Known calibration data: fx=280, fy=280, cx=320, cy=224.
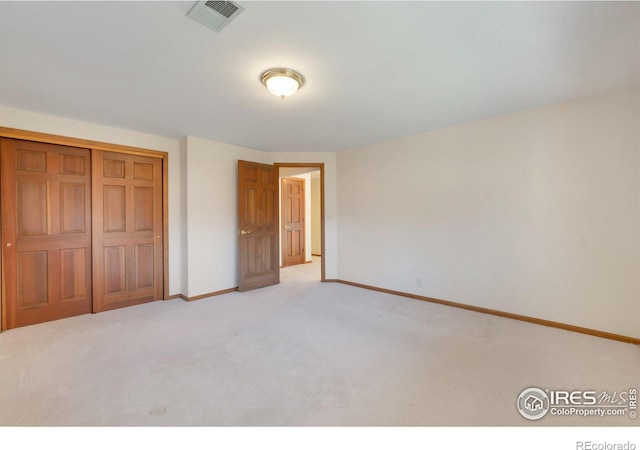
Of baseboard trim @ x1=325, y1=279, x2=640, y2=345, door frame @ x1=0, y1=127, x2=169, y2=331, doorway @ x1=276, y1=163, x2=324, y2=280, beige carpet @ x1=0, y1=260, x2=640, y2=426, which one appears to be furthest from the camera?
doorway @ x1=276, y1=163, x2=324, y2=280

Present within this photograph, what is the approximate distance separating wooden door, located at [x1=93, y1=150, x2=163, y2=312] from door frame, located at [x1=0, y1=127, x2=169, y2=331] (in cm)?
5

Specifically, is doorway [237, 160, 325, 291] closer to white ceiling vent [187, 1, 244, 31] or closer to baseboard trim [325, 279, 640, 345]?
baseboard trim [325, 279, 640, 345]

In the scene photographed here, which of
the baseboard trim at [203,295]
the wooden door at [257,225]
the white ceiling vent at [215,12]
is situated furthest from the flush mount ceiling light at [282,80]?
the baseboard trim at [203,295]

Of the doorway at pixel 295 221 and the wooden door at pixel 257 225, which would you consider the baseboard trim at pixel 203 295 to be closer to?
the wooden door at pixel 257 225

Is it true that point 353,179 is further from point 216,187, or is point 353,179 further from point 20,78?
point 20,78

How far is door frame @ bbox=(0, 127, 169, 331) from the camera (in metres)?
2.95

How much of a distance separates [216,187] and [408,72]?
3.15 meters

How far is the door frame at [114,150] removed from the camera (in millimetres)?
2947

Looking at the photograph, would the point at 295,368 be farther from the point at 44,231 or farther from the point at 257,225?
the point at 44,231

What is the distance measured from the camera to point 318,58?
6.88 feet

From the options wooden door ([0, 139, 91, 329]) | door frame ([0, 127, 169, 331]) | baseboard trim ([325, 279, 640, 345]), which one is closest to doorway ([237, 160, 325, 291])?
door frame ([0, 127, 169, 331])

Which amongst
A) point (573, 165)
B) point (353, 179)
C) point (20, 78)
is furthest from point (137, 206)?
point (573, 165)

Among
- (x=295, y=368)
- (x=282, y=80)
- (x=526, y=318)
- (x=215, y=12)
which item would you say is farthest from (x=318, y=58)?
(x=526, y=318)

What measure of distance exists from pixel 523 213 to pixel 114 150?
5.02 metres
